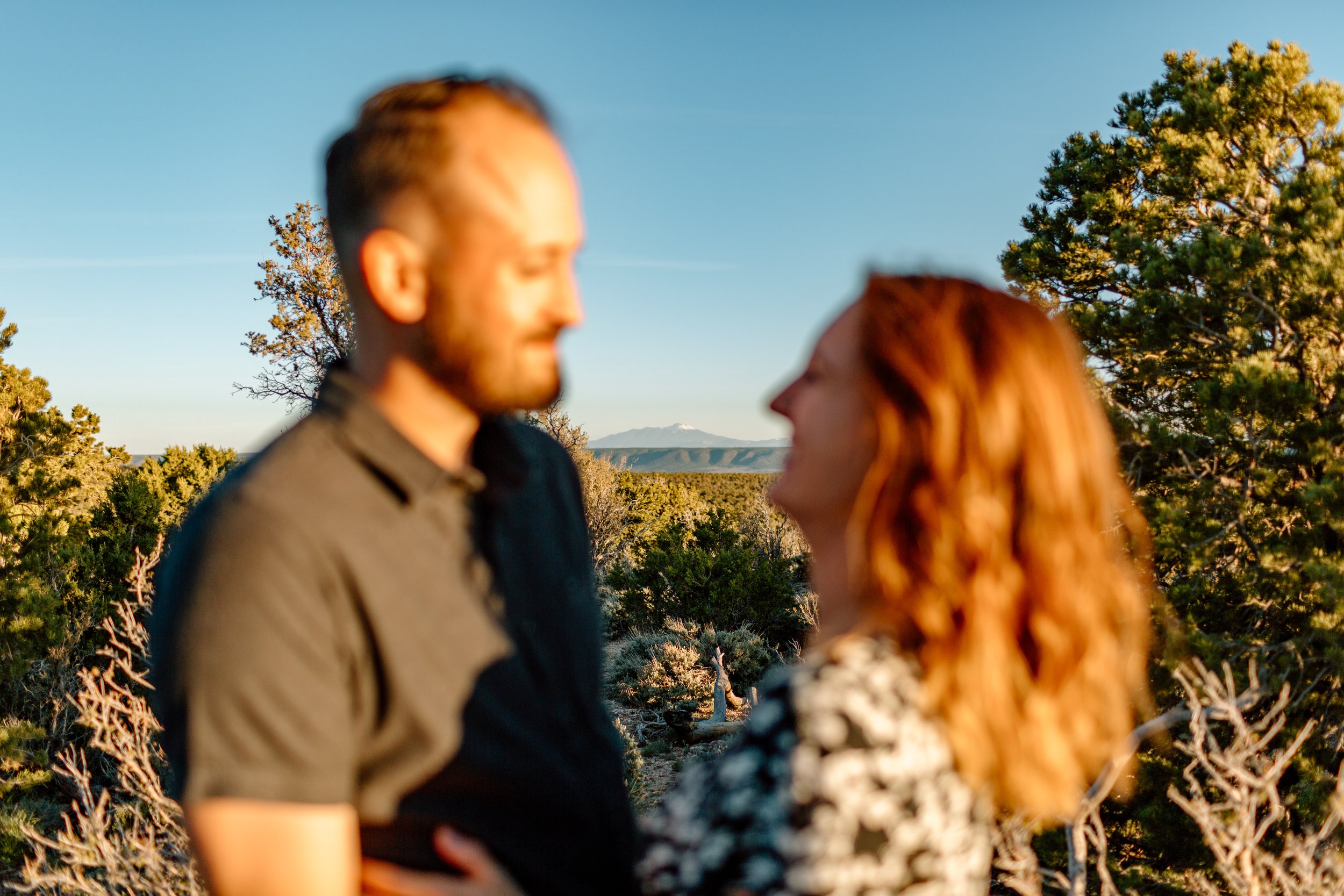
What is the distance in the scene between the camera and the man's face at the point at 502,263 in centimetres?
115

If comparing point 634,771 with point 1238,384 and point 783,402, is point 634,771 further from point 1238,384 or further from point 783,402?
point 783,402

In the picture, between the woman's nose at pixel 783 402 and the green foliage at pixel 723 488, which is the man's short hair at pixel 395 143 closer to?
the woman's nose at pixel 783 402

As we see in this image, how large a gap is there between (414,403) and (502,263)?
0.25m

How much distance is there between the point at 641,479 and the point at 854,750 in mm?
31996

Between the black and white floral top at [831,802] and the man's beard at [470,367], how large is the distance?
0.53 m

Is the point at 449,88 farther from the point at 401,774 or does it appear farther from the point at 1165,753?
the point at 1165,753

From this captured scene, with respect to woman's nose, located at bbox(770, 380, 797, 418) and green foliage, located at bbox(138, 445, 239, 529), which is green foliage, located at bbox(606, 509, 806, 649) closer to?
green foliage, located at bbox(138, 445, 239, 529)

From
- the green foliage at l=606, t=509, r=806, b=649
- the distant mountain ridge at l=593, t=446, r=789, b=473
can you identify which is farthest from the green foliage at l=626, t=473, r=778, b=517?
the distant mountain ridge at l=593, t=446, r=789, b=473

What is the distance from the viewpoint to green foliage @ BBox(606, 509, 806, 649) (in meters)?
19.0

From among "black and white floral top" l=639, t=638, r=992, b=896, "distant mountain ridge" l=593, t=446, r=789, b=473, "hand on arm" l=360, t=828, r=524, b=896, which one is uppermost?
"distant mountain ridge" l=593, t=446, r=789, b=473

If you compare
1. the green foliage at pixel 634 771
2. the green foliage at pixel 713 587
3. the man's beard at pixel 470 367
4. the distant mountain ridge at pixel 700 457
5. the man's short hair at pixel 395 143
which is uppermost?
the distant mountain ridge at pixel 700 457

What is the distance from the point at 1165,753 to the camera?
9484mm

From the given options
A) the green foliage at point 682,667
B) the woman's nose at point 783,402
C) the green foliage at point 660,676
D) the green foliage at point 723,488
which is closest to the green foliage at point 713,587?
the green foliage at point 682,667

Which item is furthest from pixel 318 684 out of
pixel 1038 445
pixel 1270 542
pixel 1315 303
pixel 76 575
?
pixel 76 575
